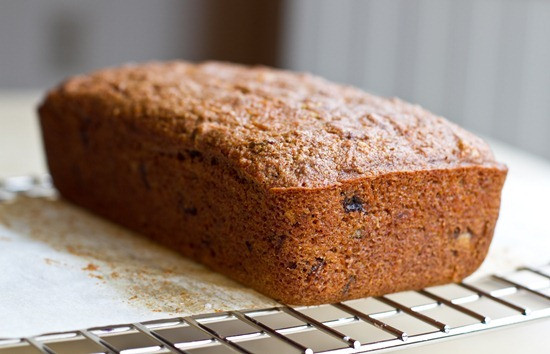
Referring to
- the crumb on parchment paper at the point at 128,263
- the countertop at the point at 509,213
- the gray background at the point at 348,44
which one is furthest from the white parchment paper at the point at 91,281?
the gray background at the point at 348,44

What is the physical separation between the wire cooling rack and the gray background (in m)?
2.43

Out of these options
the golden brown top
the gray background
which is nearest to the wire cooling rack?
the golden brown top

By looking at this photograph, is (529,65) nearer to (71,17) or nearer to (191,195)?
(71,17)

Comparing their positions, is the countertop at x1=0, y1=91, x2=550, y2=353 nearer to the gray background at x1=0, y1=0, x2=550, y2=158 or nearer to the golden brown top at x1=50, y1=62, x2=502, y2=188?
the golden brown top at x1=50, y1=62, x2=502, y2=188

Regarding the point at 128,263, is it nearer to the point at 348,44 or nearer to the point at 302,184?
the point at 302,184

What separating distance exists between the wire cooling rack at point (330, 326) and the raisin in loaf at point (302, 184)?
0.04m

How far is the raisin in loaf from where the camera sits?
1.26 meters

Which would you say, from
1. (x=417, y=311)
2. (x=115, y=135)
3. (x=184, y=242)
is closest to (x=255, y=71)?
(x=115, y=135)

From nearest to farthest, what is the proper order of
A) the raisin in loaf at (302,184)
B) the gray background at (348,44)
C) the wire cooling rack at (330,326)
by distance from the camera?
the wire cooling rack at (330,326) < the raisin in loaf at (302,184) < the gray background at (348,44)

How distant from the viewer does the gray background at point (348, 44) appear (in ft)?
12.3

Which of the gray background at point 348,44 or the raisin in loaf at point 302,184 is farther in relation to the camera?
the gray background at point 348,44

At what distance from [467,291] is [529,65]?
2.51 meters

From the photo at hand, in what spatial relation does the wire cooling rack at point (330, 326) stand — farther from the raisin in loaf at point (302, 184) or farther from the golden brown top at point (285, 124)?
the golden brown top at point (285, 124)

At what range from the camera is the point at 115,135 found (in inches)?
64.9
